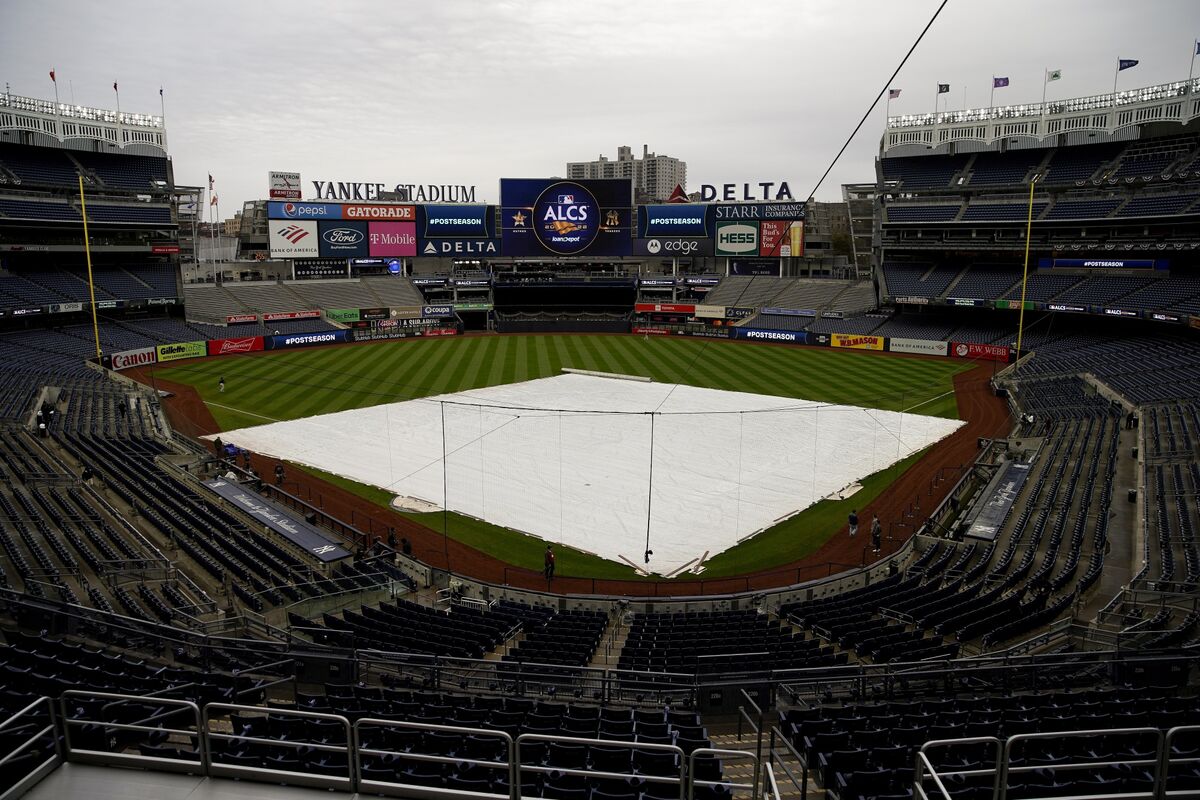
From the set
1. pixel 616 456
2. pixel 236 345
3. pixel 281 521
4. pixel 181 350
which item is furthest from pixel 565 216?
pixel 281 521

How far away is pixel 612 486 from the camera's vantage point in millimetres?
29609

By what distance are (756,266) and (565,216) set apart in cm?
2376

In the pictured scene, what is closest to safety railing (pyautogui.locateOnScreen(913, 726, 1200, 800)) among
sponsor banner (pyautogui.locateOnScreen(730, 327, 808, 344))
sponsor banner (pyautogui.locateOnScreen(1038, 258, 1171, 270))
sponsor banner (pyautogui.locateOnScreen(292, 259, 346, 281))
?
sponsor banner (pyautogui.locateOnScreen(1038, 258, 1171, 270))

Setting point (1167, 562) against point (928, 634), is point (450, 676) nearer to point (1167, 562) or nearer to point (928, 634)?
point (928, 634)

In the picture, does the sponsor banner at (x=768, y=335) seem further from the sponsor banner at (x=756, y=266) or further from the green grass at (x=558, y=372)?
the sponsor banner at (x=756, y=266)

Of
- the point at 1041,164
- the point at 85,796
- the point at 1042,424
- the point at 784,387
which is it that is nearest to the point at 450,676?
the point at 85,796

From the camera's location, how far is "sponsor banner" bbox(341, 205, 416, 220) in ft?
260

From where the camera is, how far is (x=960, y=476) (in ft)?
103

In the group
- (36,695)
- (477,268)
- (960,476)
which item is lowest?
(960,476)

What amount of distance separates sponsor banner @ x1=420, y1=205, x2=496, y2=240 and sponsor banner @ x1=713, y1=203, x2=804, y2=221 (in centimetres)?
2615

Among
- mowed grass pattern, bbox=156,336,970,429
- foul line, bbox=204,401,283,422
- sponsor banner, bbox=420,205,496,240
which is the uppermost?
sponsor banner, bbox=420,205,496,240

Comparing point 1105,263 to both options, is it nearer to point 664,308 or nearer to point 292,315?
point 664,308

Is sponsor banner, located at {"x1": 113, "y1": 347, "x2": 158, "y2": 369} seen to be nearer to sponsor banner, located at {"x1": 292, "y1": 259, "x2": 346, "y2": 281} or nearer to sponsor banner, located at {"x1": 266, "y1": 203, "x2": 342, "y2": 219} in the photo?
sponsor banner, located at {"x1": 266, "y1": 203, "x2": 342, "y2": 219}

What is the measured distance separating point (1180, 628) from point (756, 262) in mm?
76948
